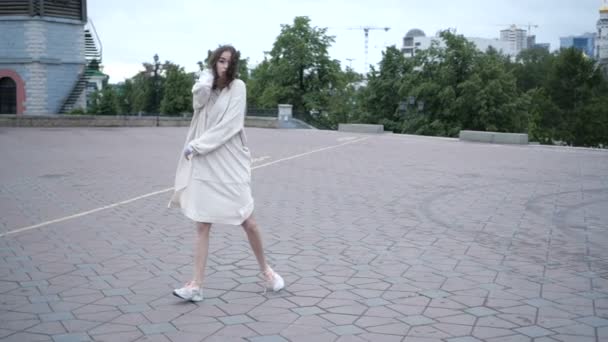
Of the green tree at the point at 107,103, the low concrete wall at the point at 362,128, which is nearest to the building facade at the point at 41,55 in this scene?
the green tree at the point at 107,103

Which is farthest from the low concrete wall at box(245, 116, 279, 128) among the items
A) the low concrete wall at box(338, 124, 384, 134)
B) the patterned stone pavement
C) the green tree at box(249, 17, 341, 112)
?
the patterned stone pavement

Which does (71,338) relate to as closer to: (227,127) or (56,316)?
(56,316)

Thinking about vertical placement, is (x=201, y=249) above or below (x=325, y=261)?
above

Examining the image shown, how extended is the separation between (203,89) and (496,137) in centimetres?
2180

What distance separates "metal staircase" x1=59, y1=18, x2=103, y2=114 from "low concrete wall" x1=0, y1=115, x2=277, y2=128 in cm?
928

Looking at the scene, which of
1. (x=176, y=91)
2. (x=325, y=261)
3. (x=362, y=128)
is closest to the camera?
(x=325, y=261)

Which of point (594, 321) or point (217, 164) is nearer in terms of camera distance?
point (594, 321)

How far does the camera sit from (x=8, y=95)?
1656 inches

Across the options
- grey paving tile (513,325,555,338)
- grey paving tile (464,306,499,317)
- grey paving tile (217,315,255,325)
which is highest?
grey paving tile (464,306,499,317)

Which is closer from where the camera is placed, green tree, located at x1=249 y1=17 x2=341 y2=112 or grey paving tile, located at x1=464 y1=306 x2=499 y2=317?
grey paving tile, located at x1=464 y1=306 x2=499 y2=317

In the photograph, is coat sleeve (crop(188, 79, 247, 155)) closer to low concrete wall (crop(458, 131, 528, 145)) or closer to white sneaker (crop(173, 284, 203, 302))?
white sneaker (crop(173, 284, 203, 302))

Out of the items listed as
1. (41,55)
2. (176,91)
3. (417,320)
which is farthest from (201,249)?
(176,91)

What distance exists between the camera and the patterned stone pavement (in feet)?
14.8

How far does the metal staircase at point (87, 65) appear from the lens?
143 feet
